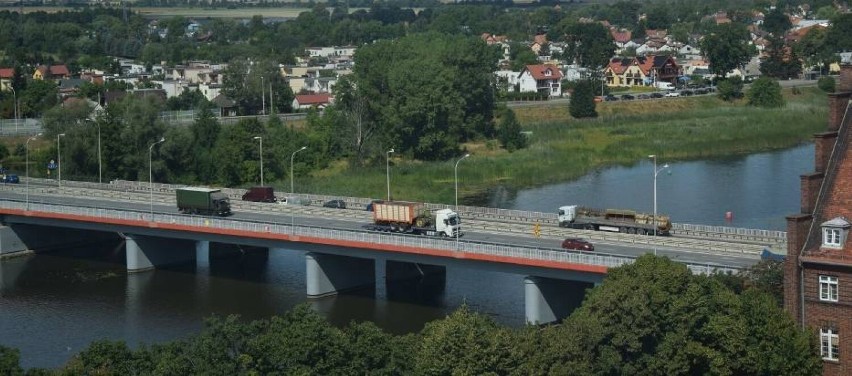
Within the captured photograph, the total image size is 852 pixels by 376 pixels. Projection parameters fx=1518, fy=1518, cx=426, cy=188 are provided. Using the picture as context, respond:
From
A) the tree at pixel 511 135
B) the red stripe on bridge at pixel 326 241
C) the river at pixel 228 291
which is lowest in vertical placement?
the river at pixel 228 291

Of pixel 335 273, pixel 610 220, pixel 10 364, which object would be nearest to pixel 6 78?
pixel 335 273

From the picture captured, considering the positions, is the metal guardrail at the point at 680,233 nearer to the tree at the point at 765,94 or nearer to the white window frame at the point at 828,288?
the white window frame at the point at 828,288

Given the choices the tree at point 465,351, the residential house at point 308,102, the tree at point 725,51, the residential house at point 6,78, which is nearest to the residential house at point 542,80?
the tree at point 725,51

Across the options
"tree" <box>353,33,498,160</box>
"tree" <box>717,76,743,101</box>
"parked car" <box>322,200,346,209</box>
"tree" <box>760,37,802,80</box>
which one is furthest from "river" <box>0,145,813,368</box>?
"tree" <box>760,37,802,80</box>

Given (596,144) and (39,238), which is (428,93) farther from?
(39,238)

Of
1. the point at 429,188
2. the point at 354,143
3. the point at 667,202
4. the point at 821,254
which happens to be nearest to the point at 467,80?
the point at 354,143

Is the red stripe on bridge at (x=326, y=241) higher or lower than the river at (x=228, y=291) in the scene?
higher
